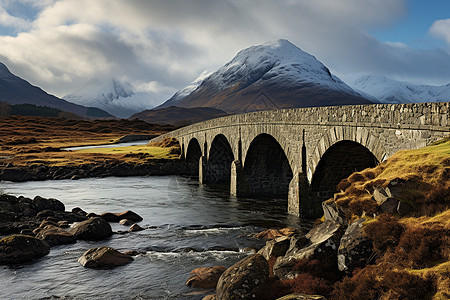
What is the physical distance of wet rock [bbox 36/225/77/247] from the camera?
57.4 feet

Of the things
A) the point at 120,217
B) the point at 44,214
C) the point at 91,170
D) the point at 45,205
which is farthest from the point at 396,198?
the point at 91,170

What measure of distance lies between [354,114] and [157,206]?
56.9ft

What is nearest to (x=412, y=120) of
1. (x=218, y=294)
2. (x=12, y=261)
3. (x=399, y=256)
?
(x=399, y=256)

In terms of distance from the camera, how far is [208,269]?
13188mm

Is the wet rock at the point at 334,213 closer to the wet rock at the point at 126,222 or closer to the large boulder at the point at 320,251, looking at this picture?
the large boulder at the point at 320,251

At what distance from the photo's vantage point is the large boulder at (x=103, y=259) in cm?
1448

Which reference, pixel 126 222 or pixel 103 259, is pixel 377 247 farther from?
pixel 126 222

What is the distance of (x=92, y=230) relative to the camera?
18.5 metres

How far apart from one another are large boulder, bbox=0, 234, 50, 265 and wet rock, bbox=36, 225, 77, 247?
1455mm

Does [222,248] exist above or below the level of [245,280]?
below

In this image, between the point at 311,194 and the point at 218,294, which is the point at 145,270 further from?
the point at 311,194

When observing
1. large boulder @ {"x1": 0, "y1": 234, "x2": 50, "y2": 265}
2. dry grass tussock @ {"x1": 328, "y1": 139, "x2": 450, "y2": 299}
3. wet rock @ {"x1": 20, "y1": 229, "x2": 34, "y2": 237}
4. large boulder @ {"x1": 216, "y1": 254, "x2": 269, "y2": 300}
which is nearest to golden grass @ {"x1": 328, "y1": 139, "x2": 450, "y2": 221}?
dry grass tussock @ {"x1": 328, "y1": 139, "x2": 450, "y2": 299}

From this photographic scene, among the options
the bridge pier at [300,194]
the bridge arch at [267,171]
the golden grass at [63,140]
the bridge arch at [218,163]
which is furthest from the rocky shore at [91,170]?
the bridge pier at [300,194]

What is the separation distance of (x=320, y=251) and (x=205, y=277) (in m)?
4.89
